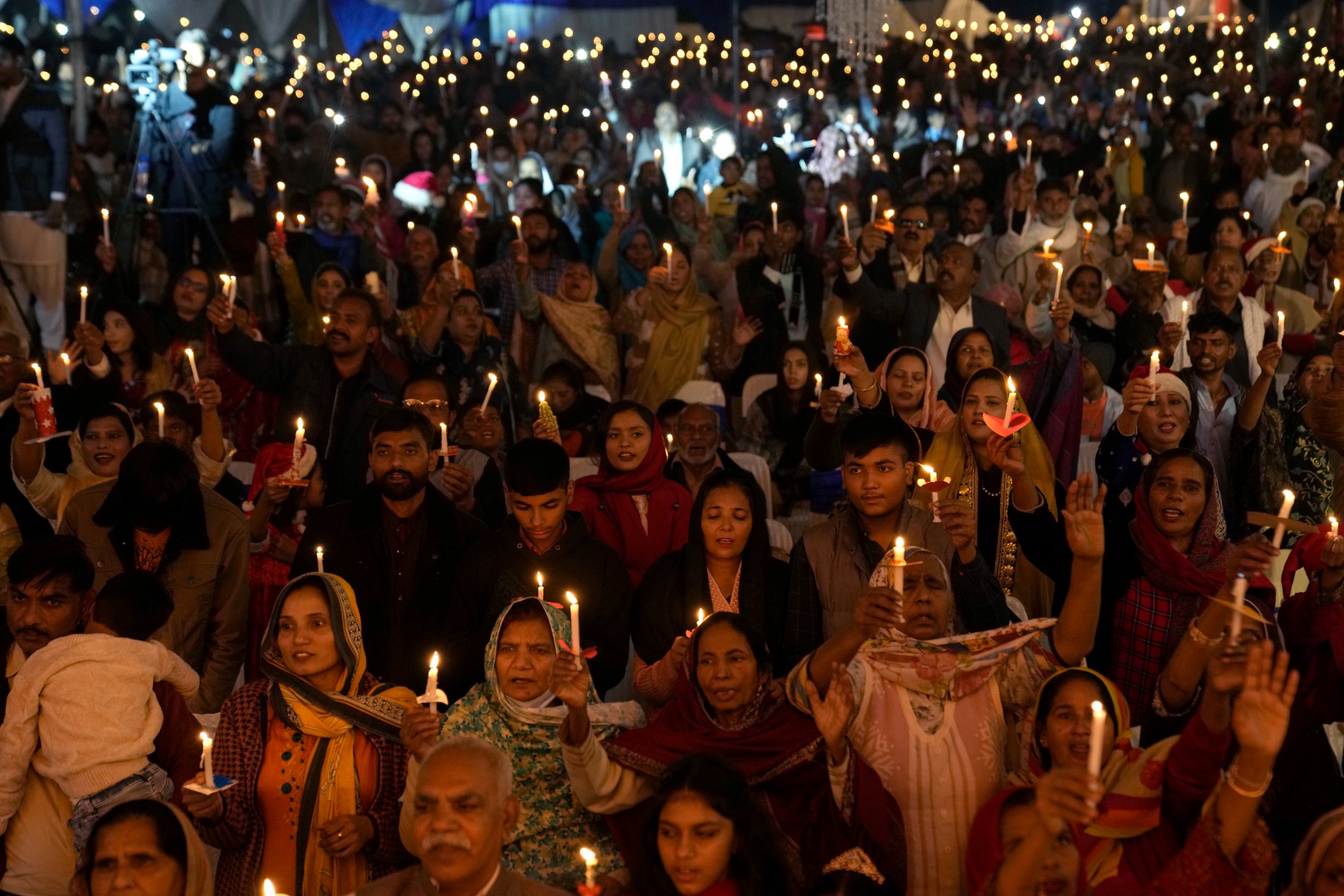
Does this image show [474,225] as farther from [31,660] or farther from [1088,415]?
[31,660]

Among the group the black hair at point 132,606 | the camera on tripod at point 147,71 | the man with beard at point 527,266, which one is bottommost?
the black hair at point 132,606

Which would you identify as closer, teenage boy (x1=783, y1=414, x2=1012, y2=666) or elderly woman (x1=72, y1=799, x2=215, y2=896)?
elderly woman (x1=72, y1=799, x2=215, y2=896)

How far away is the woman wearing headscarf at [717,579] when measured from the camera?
136 inches

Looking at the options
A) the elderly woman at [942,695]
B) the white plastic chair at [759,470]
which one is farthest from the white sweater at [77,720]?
the white plastic chair at [759,470]

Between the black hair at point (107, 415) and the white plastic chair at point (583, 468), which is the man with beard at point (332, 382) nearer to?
the black hair at point (107, 415)

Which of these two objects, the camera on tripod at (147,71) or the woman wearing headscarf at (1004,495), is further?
the camera on tripod at (147,71)

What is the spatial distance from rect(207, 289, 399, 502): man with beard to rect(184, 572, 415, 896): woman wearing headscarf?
163 centimetres

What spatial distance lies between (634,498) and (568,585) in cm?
69

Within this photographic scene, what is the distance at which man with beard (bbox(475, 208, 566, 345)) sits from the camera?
6367 mm

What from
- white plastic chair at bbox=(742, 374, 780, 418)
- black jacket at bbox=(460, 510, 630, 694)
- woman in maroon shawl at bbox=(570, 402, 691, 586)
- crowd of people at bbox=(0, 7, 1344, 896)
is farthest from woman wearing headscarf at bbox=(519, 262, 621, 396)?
black jacket at bbox=(460, 510, 630, 694)

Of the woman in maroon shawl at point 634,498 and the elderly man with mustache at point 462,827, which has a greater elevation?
the woman in maroon shawl at point 634,498

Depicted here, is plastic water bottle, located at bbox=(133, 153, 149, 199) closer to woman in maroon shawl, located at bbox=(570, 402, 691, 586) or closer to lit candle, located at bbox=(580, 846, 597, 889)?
woman in maroon shawl, located at bbox=(570, 402, 691, 586)

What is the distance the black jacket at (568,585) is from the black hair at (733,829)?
846 mm

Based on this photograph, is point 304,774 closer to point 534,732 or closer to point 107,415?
point 534,732
